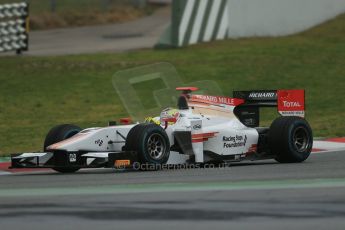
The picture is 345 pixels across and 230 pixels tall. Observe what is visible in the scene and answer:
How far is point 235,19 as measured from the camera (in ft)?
88.6

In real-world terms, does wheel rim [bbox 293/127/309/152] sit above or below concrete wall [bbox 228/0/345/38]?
below

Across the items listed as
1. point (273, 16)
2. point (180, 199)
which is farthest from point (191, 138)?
point (273, 16)

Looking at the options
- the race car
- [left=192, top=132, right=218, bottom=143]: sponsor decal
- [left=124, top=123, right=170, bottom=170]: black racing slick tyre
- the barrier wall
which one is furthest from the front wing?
the barrier wall

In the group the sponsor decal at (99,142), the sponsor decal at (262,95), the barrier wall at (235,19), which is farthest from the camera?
the barrier wall at (235,19)

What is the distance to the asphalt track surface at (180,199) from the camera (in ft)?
26.9

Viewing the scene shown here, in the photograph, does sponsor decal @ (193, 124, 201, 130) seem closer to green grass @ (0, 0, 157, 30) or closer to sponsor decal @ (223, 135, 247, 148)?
sponsor decal @ (223, 135, 247, 148)

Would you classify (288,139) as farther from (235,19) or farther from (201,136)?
(235,19)

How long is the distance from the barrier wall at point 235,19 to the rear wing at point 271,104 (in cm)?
1167

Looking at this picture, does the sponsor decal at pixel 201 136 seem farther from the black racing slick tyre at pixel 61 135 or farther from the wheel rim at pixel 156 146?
the black racing slick tyre at pixel 61 135

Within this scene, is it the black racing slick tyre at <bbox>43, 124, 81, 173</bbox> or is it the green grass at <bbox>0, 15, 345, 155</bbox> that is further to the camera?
the green grass at <bbox>0, 15, 345, 155</bbox>

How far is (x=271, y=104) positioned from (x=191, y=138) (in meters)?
1.69

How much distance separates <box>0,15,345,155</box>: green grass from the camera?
66.6 ft

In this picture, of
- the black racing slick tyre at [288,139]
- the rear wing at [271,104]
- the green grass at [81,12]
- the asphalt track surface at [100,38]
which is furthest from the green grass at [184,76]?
the green grass at [81,12]

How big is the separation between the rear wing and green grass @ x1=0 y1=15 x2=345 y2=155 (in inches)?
150
